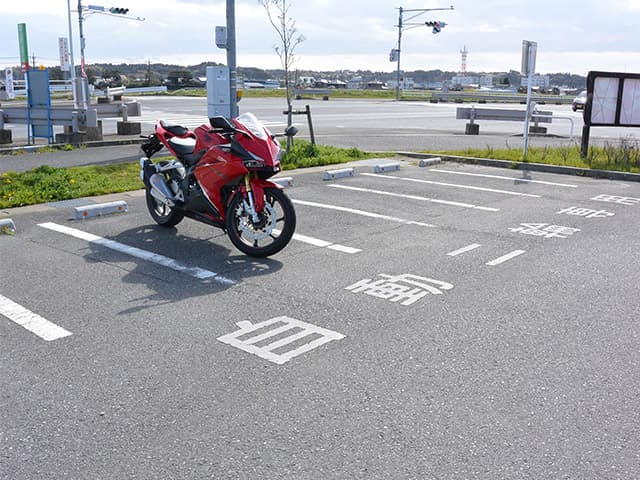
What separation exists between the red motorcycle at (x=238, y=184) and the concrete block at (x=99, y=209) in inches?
62.9

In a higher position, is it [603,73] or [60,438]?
[603,73]

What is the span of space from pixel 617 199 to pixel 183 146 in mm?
6616

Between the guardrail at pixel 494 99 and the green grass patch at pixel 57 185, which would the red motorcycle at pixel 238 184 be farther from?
the guardrail at pixel 494 99

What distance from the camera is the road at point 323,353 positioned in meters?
3.23

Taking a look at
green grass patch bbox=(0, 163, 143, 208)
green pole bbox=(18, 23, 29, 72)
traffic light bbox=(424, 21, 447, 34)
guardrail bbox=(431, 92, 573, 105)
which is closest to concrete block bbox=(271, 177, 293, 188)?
green grass patch bbox=(0, 163, 143, 208)

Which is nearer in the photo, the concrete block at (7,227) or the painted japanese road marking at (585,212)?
the concrete block at (7,227)

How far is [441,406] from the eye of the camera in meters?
3.69

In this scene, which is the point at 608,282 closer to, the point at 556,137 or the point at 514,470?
the point at 514,470

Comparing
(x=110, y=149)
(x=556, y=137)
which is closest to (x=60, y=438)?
(x=110, y=149)

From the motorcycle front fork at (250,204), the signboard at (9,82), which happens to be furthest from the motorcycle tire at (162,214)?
the signboard at (9,82)

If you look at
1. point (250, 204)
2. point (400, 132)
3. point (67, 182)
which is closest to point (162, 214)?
point (250, 204)

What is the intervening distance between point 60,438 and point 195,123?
2053 centimetres

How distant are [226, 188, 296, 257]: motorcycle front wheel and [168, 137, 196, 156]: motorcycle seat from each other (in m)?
1.07

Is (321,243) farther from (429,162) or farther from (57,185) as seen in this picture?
(429,162)
